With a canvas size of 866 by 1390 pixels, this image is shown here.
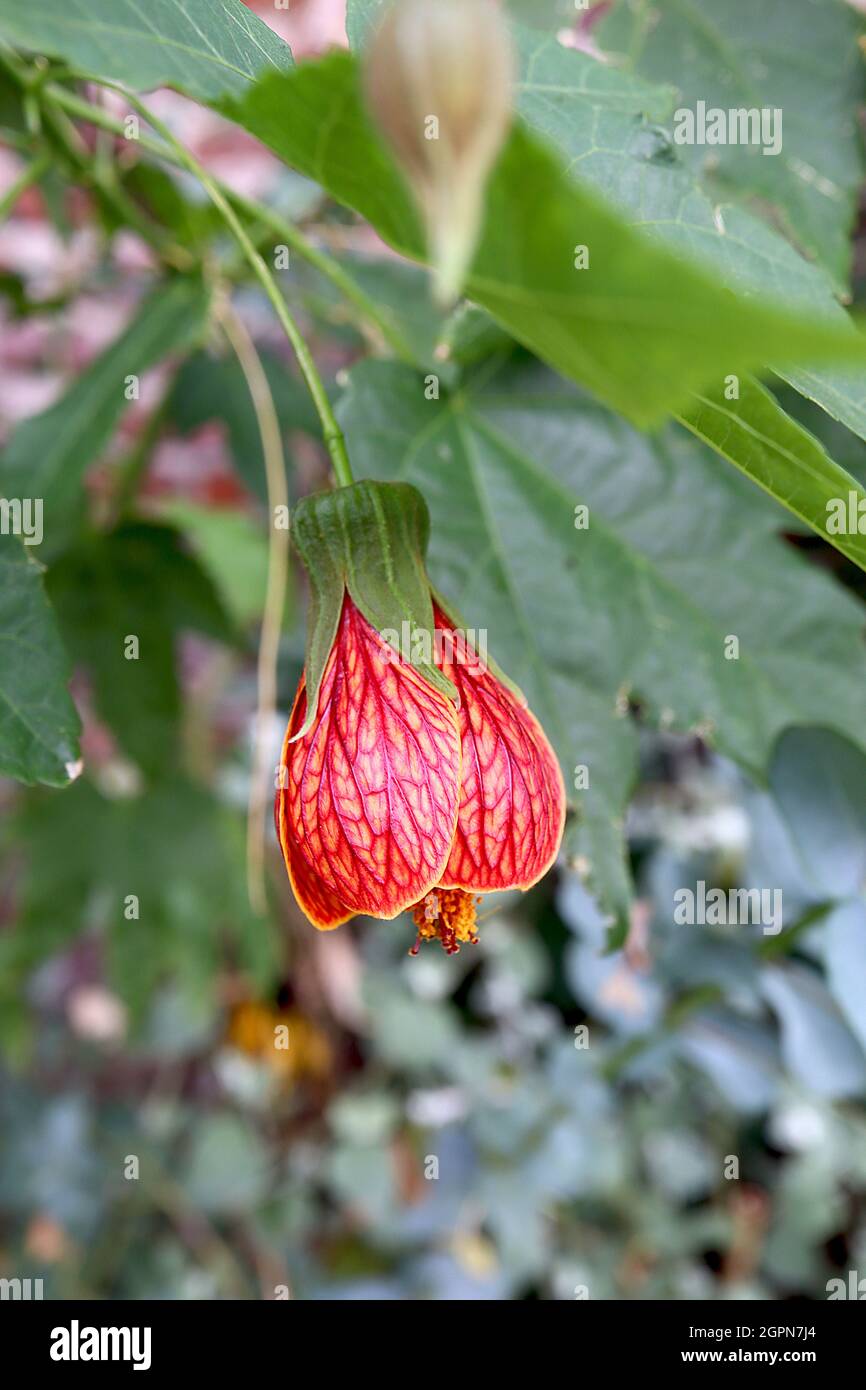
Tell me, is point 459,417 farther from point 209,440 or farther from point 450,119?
point 209,440

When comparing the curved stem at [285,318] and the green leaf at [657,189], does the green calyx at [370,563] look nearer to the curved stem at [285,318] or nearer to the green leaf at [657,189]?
the curved stem at [285,318]

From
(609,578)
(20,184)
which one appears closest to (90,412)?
(20,184)

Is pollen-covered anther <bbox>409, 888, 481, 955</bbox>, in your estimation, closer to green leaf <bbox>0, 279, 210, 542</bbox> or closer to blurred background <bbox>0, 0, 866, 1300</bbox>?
blurred background <bbox>0, 0, 866, 1300</bbox>

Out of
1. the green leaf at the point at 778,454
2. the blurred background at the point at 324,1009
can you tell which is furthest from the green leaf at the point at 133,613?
the green leaf at the point at 778,454

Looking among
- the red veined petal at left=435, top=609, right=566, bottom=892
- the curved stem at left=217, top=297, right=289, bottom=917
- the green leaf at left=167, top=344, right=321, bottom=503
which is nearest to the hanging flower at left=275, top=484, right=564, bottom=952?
the red veined petal at left=435, top=609, right=566, bottom=892
